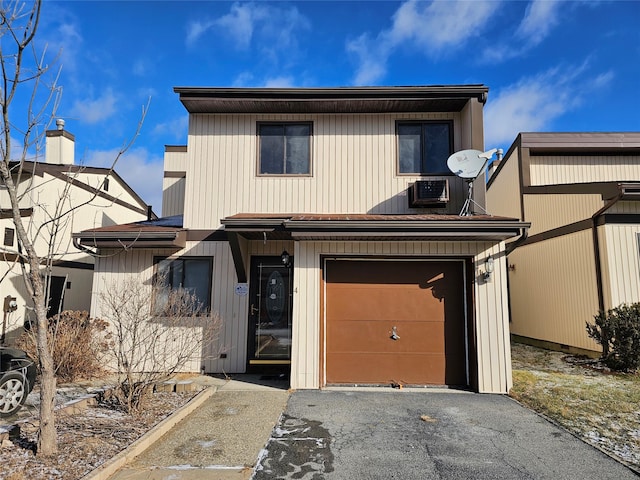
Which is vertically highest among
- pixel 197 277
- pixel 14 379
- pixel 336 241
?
pixel 336 241

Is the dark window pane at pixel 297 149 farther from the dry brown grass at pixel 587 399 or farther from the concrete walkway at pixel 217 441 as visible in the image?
the dry brown grass at pixel 587 399

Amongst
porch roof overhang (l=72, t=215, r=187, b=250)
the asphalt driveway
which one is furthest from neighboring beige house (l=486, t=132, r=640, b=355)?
porch roof overhang (l=72, t=215, r=187, b=250)

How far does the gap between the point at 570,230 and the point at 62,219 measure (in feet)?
47.5

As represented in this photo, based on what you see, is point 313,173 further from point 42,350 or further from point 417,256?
point 42,350

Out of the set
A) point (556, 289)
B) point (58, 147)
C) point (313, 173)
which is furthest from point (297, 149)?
point (58, 147)

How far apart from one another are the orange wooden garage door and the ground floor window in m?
2.77

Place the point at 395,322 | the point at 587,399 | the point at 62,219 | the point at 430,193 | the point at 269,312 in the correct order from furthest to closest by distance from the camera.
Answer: the point at 62,219, the point at 269,312, the point at 430,193, the point at 395,322, the point at 587,399

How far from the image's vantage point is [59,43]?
4.43 meters

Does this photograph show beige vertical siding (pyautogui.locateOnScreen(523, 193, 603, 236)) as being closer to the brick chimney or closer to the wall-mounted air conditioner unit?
the wall-mounted air conditioner unit

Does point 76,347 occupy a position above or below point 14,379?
above

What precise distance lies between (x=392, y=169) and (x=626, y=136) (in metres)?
9.56

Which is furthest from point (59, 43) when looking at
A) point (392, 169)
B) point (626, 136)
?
point (626, 136)

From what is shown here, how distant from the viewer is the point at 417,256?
758 centimetres

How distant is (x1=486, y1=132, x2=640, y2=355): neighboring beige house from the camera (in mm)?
9195
